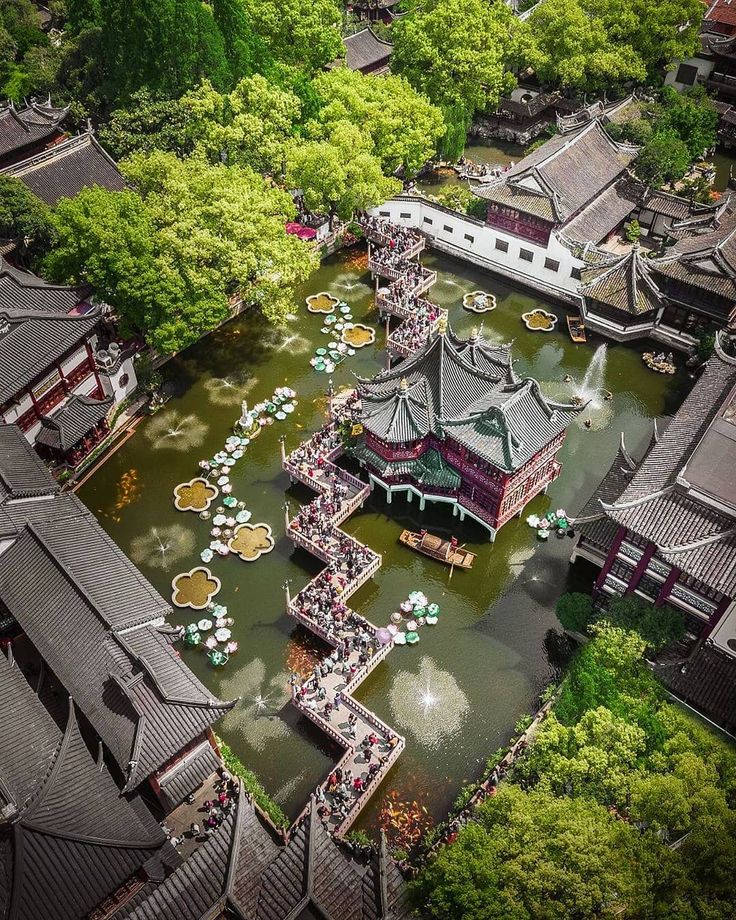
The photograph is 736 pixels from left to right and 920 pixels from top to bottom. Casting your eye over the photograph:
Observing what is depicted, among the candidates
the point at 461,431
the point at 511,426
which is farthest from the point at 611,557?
the point at 461,431

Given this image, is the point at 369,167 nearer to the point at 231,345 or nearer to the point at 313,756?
the point at 231,345

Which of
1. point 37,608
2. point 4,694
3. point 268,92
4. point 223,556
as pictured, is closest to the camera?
point 4,694

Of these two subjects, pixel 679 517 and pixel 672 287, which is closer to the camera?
pixel 679 517

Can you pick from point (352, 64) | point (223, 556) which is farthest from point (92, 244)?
point (352, 64)

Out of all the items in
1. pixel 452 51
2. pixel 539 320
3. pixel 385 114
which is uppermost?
pixel 452 51

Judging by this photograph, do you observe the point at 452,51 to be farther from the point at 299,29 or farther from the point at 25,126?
the point at 25,126
